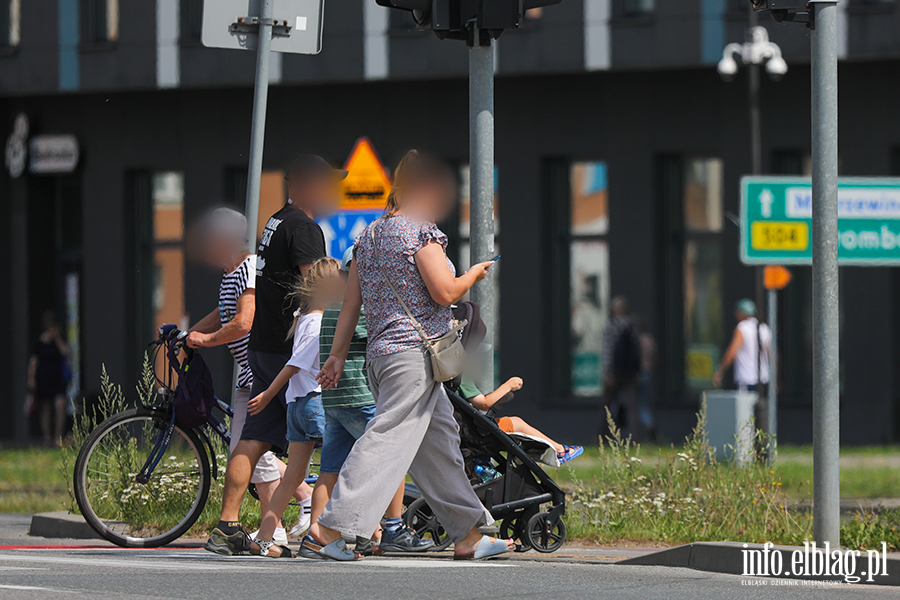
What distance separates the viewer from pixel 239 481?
7156 mm

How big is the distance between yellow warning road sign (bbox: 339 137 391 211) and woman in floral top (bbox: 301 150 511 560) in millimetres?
4473

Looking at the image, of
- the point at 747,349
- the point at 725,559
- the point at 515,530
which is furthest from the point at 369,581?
the point at 747,349

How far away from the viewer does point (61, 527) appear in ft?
28.9

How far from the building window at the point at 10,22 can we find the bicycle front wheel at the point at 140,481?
16.0 meters

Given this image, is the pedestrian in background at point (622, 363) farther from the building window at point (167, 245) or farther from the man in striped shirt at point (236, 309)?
the man in striped shirt at point (236, 309)

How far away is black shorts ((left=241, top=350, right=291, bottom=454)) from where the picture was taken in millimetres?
7207

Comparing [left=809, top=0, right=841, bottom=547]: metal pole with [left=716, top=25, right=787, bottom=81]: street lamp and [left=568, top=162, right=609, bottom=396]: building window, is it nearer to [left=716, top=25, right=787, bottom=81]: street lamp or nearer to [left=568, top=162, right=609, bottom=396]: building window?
[left=716, top=25, right=787, bottom=81]: street lamp

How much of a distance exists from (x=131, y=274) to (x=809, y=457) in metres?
11.4

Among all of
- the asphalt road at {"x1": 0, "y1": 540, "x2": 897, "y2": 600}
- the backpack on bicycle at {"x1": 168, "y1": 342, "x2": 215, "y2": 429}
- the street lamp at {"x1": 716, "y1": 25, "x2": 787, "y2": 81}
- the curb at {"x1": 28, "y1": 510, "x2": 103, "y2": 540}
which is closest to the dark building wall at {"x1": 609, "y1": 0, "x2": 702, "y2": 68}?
the street lamp at {"x1": 716, "y1": 25, "x2": 787, "y2": 81}

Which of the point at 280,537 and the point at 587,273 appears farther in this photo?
the point at 587,273

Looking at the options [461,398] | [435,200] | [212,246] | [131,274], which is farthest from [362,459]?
[131,274]

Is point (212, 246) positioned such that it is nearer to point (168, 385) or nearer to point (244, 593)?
point (168, 385)

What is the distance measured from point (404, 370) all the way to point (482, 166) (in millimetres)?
1697

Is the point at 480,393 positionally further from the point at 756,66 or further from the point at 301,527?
the point at 756,66
